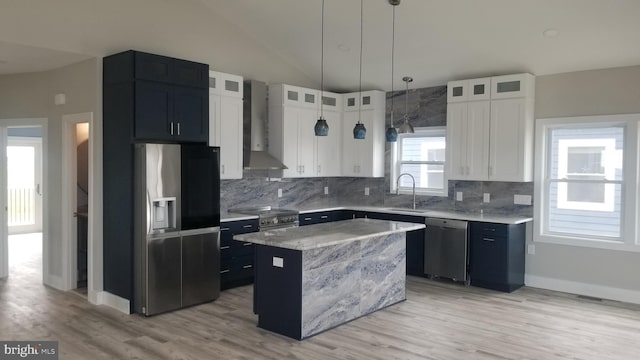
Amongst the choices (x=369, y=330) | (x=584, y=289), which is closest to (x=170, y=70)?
(x=369, y=330)

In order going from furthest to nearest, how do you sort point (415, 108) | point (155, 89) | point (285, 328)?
point (415, 108), point (155, 89), point (285, 328)

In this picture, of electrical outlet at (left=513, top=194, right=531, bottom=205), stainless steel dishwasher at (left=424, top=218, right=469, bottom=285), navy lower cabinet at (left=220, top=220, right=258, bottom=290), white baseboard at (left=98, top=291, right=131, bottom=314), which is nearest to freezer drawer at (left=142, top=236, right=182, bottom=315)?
white baseboard at (left=98, top=291, right=131, bottom=314)

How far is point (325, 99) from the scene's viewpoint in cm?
769

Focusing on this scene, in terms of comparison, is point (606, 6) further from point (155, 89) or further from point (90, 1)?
point (90, 1)

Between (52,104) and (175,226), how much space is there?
2.39 metres

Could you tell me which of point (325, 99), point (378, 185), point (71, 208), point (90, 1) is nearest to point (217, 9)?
point (90, 1)

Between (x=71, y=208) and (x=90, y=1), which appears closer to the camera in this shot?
(x=90, y=1)

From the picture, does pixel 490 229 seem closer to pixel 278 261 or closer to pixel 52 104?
pixel 278 261

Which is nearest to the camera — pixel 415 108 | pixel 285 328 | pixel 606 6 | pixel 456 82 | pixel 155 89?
pixel 285 328

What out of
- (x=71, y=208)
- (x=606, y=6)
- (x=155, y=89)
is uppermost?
(x=606, y=6)

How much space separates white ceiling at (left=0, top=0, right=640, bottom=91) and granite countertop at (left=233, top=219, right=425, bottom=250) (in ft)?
7.82

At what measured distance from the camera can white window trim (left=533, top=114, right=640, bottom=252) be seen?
5727 millimetres

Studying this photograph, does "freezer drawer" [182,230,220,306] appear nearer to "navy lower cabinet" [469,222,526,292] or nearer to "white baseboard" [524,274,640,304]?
"navy lower cabinet" [469,222,526,292]

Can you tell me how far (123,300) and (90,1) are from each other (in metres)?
3.15
